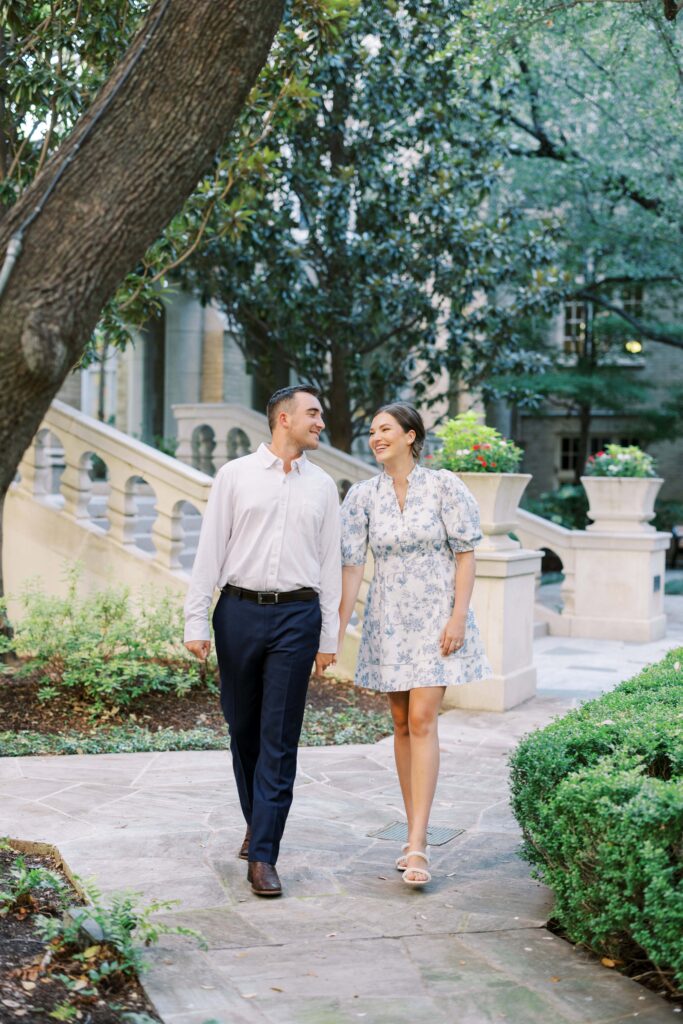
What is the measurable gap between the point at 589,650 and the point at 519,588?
344cm

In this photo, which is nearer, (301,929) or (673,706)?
(301,929)

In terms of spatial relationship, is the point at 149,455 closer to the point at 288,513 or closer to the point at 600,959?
the point at 288,513

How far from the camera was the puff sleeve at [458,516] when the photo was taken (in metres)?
4.83

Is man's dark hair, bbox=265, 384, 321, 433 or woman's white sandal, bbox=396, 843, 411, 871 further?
woman's white sandal, bbox=396, 843, 411, 871

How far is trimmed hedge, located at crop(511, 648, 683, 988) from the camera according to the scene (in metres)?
3.54

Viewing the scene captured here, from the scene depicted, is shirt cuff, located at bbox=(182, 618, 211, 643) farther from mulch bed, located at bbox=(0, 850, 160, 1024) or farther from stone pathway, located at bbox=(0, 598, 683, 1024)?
mulch bed, located at bbox=(0, 850, 160, 1024)

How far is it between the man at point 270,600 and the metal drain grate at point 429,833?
0.88 metres

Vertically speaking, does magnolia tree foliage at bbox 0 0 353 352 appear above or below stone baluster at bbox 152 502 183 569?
above

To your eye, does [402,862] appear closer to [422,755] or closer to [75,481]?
[422,755]

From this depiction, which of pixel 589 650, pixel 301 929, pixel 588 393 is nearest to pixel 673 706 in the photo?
pixel 301 929

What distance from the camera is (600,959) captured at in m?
4.02

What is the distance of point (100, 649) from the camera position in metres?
7.75

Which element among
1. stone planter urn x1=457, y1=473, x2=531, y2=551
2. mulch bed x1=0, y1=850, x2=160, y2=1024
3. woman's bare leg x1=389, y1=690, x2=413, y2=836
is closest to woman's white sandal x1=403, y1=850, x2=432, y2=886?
woman's bare leg x1=389, y1=690, x2=413, y2=836

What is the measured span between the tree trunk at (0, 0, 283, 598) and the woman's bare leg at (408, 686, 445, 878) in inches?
77.0
